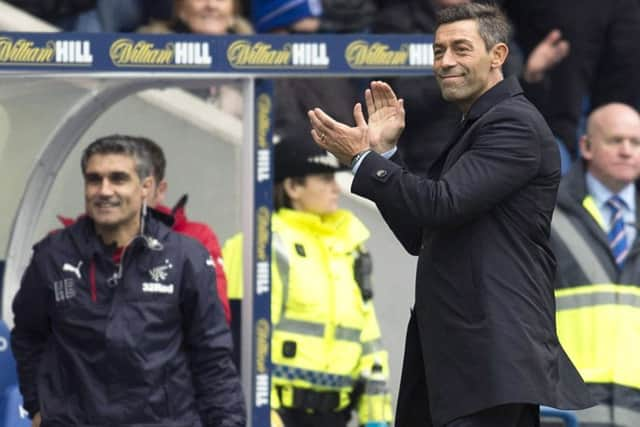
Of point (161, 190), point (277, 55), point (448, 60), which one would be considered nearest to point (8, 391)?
point (161, 190)

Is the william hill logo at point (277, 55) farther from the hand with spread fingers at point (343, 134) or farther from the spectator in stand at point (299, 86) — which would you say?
the hand with spread fingers at point (343, 134)

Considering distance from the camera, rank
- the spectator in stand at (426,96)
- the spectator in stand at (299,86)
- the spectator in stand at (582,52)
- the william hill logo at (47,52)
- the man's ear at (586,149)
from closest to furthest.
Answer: the william hill logo at (47,52)
the man's ear at (586,149)
the spectator in stand at (299,86)
the spectator in stand at (426,96)
the spectator in stand at (582,52)

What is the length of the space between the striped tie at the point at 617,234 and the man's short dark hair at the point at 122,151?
2.34m

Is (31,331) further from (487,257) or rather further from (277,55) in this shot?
(487,257)

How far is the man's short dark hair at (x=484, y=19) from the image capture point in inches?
212

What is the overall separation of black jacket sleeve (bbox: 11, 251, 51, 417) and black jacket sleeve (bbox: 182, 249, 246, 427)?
0.53m

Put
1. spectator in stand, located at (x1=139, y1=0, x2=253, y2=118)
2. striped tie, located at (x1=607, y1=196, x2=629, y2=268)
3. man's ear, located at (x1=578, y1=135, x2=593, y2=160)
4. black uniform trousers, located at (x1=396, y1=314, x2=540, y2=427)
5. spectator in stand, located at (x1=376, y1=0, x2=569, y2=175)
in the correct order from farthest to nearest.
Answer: spectator in stand, located at (x1=376, y1=0, x2=569, y2=175)
spectator in stand, located at (x1=139, y1=0, x2=253, y2=118)
man's ear, located at (x1=578, y1=135, x2=593, y2=160)
striped tie, located at (x1=607, y1=196, x2=629, y2=268)
black uniform trousers, located at (x1=396, y1=314, x2=540, y2=427)

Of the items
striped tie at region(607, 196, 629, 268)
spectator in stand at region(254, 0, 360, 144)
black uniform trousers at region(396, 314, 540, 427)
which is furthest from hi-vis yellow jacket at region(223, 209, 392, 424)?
black uniform trousers at region(396, 314, 540, 427)

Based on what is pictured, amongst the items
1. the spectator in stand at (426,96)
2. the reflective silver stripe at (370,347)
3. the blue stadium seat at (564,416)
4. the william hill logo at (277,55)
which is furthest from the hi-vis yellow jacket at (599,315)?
the william hill logo at (277,55)

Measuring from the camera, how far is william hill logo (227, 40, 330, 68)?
23.9 ft

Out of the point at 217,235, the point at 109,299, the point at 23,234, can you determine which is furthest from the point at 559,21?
the point at 109,299

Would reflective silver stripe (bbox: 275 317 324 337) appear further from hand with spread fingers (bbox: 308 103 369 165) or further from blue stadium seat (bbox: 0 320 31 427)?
hand with spread fingers (bbox: 308 103 369 165)

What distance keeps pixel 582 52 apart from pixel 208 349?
4.78 meters

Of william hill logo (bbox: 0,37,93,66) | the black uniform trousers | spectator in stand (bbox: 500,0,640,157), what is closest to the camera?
the black uniform trousers
